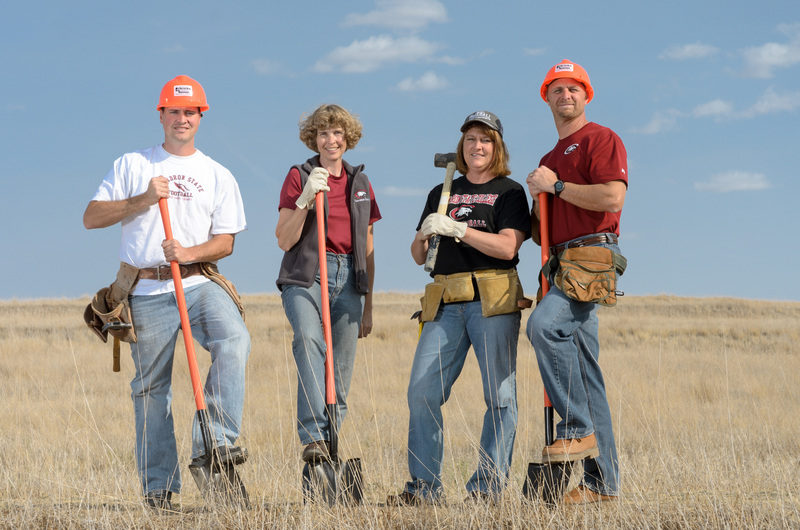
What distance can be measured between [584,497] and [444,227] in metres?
2.07

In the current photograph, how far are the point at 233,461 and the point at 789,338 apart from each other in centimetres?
2054

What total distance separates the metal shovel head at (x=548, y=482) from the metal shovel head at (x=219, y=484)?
1.94 metres

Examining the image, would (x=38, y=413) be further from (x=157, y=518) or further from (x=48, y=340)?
(x=48, y=340)

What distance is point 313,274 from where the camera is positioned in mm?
5449

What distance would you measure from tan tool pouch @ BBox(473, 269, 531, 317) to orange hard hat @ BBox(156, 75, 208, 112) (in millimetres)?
2458

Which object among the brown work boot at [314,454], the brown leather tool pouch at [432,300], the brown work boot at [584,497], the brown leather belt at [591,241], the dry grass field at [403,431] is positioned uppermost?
the brown leather belt at [591,241]

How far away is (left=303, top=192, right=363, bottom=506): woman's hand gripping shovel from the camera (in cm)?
523

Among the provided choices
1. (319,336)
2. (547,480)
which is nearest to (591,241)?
(547,480)

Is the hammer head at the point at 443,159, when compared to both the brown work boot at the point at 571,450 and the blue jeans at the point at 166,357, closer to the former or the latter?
the blue jeans at the point at 166,357

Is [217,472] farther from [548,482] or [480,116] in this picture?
[480,116]

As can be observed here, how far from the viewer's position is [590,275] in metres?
4.86

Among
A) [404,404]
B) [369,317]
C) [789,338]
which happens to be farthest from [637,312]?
[369,317]

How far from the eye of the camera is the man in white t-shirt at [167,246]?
5445mm

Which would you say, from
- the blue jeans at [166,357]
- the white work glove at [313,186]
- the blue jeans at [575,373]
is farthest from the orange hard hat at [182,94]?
the blue jeans at [575,373]
